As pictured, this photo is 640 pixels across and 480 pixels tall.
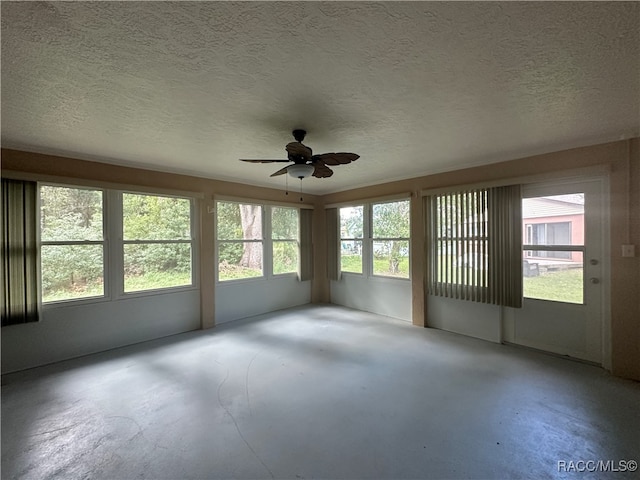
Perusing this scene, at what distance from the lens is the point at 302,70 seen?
1685 mm

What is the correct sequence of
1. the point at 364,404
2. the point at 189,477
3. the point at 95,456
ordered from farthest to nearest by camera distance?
the point at 364,404, the point at 95,456, the point at 189,477

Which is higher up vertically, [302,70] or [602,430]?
[302,70]

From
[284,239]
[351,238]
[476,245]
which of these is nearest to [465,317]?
[476,245]

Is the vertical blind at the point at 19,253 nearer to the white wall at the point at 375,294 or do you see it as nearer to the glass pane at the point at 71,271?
the glass pane at the point at 71,271

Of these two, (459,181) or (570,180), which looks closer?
(570,180)

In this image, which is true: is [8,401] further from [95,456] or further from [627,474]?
[627,474]

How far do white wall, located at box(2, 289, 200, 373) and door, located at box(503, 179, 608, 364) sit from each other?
15.2 feet

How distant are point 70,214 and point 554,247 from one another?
5774 millimetres

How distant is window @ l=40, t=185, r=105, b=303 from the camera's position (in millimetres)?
3191

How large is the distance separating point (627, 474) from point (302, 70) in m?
3.05

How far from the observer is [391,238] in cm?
495

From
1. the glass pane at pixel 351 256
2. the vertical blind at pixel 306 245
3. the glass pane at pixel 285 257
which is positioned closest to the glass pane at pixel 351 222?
the glass pane at pixel 351 256

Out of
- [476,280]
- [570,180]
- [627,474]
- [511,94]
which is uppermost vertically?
[511,94]

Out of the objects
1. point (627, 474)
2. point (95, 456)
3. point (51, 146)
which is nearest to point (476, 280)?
point (627, 474)
